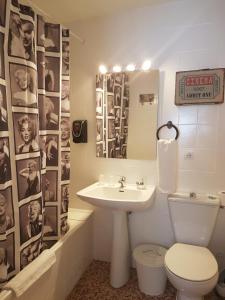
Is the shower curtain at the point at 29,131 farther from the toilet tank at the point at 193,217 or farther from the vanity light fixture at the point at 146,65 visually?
the toilet tank at the point at 193,217

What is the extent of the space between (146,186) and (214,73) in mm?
1080

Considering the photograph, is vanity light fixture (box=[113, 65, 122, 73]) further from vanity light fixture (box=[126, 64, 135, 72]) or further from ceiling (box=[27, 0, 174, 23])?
ceiling (box=[27, 0, 174, 23])

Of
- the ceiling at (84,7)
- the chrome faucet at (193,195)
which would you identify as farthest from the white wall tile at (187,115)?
the ceiling at (84,7)

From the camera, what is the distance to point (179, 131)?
73.9 inches

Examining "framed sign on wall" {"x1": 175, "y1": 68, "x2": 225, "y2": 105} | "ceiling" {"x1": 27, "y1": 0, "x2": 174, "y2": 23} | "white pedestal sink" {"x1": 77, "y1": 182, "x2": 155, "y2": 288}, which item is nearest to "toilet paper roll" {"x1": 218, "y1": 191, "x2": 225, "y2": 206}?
"white pedestal sink" {"x1": 77, "y1": 182, "x2": 155, "y2": 288}

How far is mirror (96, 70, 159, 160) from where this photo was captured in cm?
194

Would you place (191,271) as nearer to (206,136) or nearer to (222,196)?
(222,196)

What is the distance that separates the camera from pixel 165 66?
1881 mm

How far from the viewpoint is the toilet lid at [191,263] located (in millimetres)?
1396

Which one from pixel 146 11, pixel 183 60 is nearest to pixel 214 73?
pixel 183 60

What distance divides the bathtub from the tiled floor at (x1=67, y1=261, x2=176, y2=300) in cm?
7

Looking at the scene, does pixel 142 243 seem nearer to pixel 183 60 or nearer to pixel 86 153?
pixel 86 153

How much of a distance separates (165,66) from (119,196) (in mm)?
1188

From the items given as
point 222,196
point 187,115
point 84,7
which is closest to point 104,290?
point 222,196
